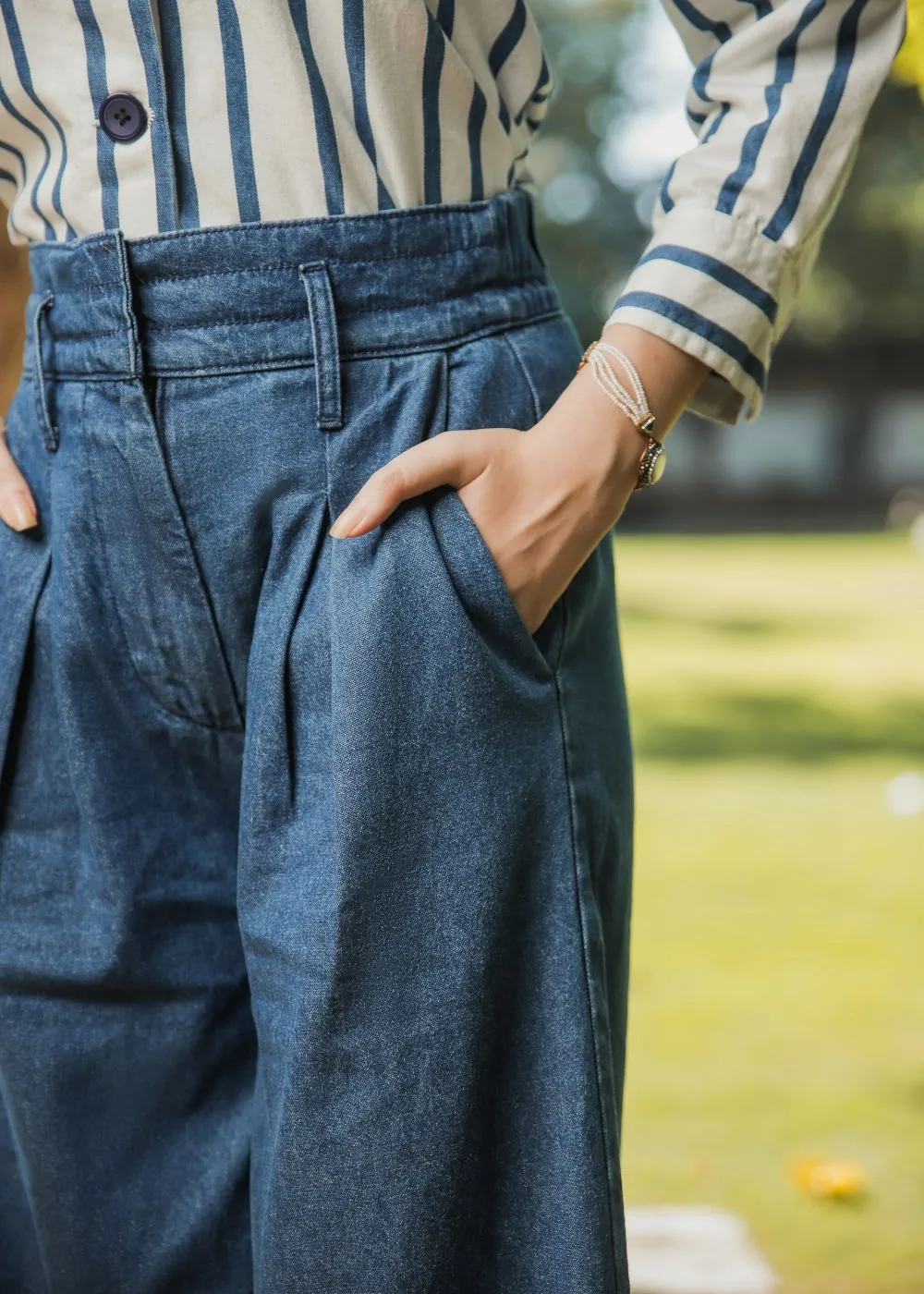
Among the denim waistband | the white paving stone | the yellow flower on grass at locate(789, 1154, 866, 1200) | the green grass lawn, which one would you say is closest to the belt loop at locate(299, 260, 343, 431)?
the denim waistband

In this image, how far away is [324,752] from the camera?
0.92 metres

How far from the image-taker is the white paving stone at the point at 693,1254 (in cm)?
176

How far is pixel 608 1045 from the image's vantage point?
96 centimetres

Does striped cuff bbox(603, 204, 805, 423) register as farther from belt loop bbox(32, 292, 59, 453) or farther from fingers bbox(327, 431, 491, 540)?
belt loop bbox(32, 292, 59, 453)

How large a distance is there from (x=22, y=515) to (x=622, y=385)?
0.45m

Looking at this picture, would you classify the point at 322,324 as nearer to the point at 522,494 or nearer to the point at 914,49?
the point at 522,494

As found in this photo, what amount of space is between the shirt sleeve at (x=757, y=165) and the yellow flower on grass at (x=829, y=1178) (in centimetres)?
166

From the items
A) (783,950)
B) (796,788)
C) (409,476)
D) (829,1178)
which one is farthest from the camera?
(796,788)

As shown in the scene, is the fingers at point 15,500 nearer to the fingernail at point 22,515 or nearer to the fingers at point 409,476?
the fingernail at point 22,515

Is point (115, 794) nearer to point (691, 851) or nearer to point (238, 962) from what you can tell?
point (238, 962)

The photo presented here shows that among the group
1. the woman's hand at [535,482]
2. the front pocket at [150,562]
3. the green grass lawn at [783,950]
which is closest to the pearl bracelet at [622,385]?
the woman's hand at [535,482]

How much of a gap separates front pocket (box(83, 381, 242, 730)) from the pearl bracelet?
0.30 meters

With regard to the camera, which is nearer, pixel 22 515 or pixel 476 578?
pixel 476 578

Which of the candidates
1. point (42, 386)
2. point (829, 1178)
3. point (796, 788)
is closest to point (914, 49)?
point (42, 386)
